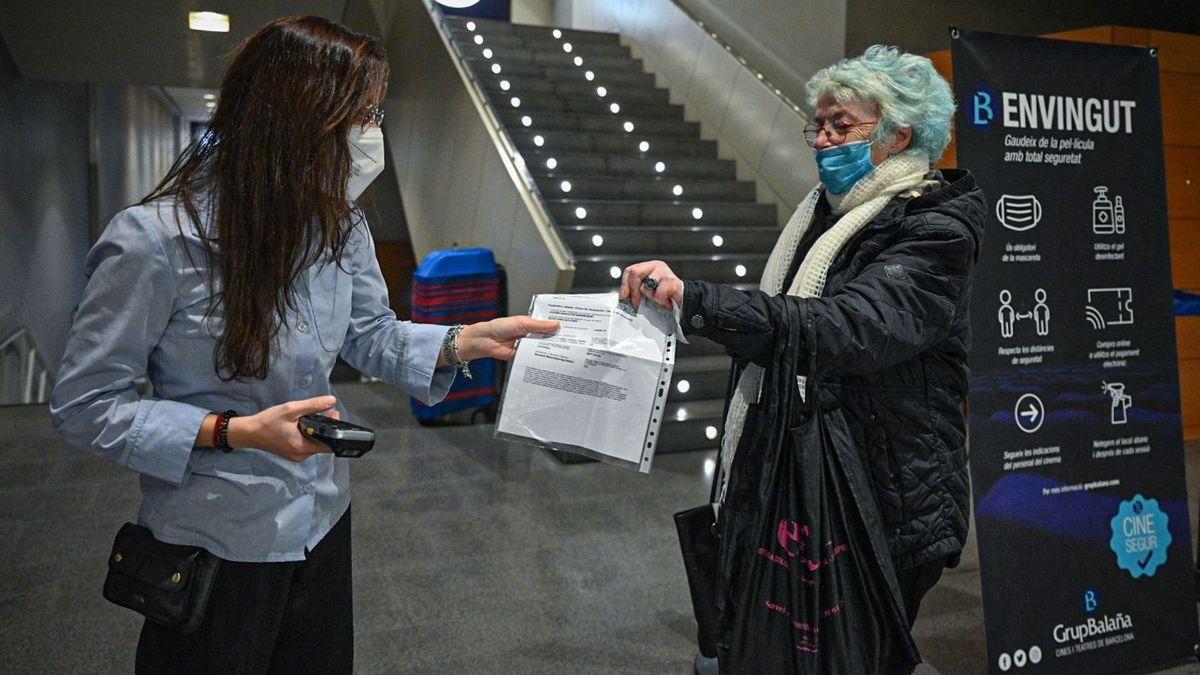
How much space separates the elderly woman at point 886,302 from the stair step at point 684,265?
3.97 m

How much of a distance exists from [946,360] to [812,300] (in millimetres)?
416

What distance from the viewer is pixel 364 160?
1.50m

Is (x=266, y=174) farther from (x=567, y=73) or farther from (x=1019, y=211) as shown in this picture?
(x=567, y=73)

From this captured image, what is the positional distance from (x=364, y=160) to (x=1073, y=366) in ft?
7.19

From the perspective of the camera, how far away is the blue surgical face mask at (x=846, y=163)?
183 cm

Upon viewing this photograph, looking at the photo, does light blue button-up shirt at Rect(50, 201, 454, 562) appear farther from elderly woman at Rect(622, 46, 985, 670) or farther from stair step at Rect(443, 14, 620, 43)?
stair step at Rect(443, 14, 620, 43)

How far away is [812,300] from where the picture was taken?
5.20ft

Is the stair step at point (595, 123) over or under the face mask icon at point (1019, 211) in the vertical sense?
over

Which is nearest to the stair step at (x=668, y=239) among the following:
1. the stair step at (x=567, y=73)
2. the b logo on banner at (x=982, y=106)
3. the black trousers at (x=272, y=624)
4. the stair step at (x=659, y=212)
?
the stair step at (x=659, y=212)

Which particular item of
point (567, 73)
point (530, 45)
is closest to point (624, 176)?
point (567, 73)

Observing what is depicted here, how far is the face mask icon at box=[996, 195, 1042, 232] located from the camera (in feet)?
8.44

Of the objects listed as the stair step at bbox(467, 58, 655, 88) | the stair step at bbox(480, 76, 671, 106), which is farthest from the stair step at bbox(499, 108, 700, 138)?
the stair step at bbox(467, 58, 655, 88)

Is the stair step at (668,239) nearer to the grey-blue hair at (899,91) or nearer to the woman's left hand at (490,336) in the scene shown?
the grey-blue hair at (899,91)

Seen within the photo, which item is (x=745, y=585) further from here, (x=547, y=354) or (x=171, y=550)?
(x=171, y=550)
